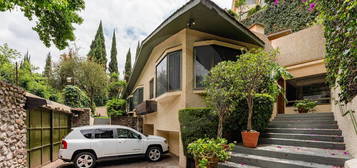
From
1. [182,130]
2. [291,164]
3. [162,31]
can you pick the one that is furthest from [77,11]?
[291,164]

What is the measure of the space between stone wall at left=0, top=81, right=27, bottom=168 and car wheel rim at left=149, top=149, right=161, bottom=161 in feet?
14.1

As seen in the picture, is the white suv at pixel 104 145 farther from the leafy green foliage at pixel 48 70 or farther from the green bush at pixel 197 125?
the leafy green foliage at pixel 48 70

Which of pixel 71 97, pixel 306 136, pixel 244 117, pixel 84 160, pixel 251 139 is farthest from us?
pixel 71 97

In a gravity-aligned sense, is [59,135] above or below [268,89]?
below

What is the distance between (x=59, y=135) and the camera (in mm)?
9039

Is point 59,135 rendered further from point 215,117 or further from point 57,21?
point 215,117

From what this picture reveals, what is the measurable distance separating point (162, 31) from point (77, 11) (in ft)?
10.9

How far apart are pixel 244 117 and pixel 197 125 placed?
5.68ft

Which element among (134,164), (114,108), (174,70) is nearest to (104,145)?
(134,164)

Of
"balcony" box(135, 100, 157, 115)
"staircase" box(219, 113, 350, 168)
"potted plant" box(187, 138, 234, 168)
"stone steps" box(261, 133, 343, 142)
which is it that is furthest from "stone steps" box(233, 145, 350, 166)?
"balcony" box(135, 100, 157, 115)

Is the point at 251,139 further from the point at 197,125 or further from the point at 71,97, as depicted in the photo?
the point at 71,97

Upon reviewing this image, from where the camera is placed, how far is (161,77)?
8.34 m

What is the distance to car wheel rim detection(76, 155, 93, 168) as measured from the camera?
254 inches

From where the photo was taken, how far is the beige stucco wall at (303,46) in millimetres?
9336
